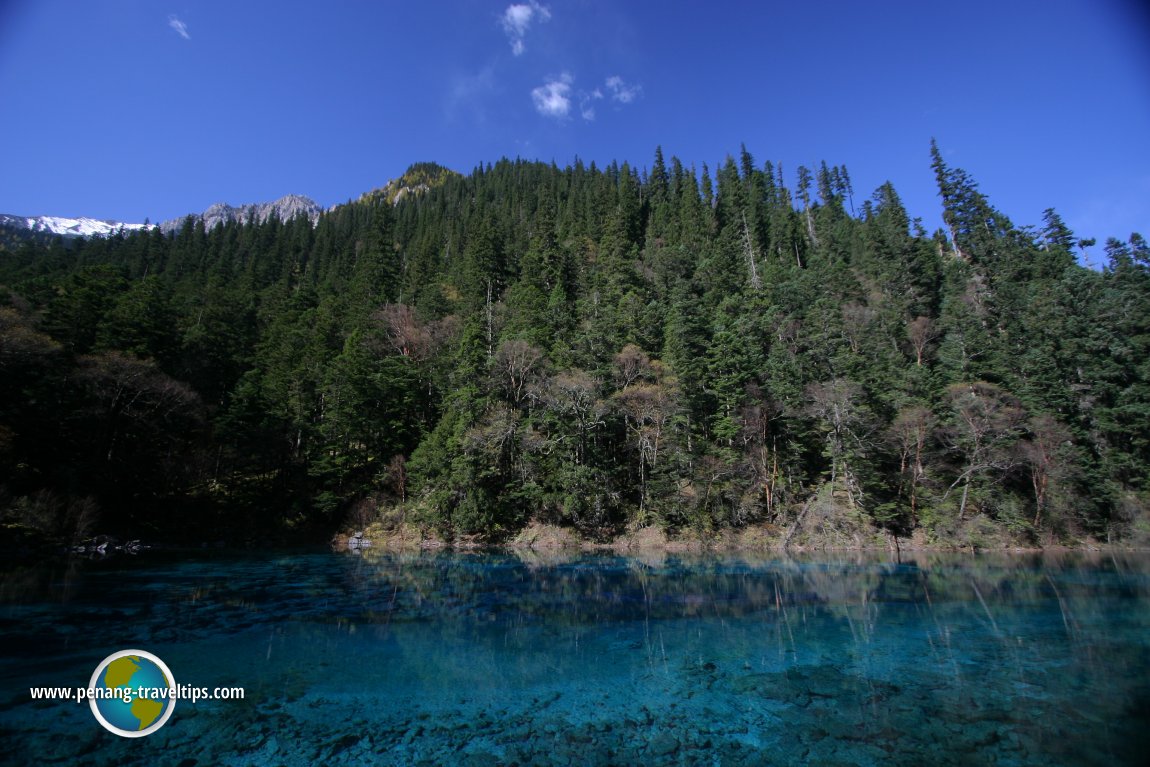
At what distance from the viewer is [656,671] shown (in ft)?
33.1

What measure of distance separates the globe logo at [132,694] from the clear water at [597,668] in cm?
32

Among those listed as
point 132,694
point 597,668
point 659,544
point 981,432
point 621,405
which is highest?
point 621,405

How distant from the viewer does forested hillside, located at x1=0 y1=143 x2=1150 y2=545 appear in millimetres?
28734

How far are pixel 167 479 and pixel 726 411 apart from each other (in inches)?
1481

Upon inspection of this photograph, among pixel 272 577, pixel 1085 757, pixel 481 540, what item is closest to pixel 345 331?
pixel 481 540

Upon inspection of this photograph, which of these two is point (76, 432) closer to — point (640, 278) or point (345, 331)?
point (345, 331)

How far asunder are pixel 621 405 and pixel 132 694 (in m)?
25.5

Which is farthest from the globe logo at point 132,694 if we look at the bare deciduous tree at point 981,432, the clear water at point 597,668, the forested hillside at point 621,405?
the bare deciduous tree at point 981,432

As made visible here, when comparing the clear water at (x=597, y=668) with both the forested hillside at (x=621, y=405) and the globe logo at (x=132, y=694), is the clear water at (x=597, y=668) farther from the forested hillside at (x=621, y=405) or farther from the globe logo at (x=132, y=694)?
the forested hillside at (x=621, y=405)

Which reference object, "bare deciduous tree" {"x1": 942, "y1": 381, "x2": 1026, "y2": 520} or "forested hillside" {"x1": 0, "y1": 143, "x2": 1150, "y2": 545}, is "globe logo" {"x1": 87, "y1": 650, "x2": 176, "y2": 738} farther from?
"bare deciduous tree" {"x1": 942, "y1": 381, "x2": 1026, "y2": 520}

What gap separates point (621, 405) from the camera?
1218 inches

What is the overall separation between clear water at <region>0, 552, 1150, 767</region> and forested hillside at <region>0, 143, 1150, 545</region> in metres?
10.9

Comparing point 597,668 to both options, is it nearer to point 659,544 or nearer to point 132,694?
point 132,694

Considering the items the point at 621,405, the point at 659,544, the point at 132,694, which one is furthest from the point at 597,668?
the point at 621,405
